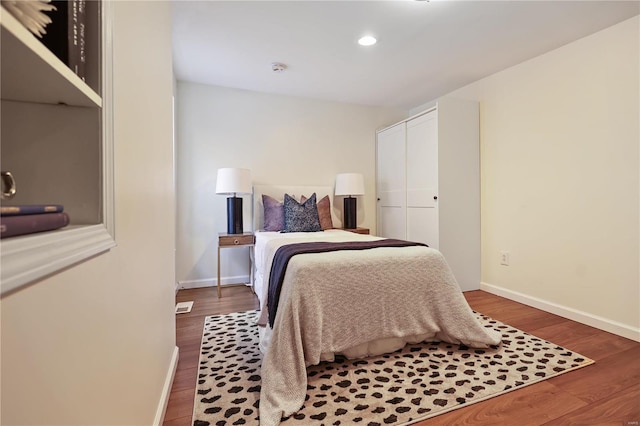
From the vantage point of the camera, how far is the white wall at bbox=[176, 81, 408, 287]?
342 cm

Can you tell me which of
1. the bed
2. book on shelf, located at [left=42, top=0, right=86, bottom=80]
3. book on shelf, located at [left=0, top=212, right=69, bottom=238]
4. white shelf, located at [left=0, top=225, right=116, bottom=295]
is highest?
book on shelf, located at [left=42, top=0, right=86, bottom=80]

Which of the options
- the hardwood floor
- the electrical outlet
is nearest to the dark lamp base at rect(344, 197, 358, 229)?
the electrical outlet

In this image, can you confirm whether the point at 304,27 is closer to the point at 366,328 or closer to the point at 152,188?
the point at 152,188

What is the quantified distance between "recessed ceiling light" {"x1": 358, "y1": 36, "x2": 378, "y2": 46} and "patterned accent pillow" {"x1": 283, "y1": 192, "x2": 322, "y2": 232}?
167 centimetres

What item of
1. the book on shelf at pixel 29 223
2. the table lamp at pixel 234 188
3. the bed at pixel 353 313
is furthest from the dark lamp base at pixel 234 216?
the book on shelf at pixel 29 223

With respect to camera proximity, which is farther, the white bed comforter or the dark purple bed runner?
the dark purple bed runner

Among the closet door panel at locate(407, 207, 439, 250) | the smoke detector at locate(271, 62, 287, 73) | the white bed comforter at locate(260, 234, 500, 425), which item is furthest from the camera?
the closet door panel at locate(407, 207, 439, 250)

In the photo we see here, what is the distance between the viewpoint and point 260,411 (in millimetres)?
1354

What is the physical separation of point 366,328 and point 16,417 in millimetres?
1585

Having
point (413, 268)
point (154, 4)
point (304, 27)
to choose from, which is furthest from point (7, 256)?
point (304, 27)

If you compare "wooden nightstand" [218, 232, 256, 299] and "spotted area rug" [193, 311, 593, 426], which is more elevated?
"wooden nightstand" [218, 232, 256, 299]

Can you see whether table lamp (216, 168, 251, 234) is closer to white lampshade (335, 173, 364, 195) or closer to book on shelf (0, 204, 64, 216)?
white lampshade (335, 173, 364, 195)

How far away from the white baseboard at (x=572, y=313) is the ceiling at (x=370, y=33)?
2.28 m

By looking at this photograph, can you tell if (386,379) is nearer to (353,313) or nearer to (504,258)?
(353,313)
